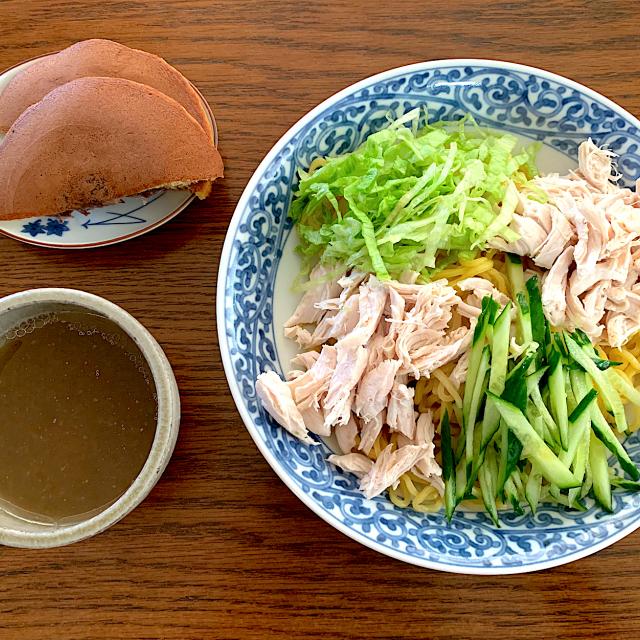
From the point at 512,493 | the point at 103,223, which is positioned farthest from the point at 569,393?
the point at 103,223

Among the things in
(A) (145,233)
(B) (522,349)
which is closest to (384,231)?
(B) (522,349)

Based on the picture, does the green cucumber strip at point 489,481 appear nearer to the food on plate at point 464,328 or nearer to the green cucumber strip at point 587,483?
the food on plate at point 464,328

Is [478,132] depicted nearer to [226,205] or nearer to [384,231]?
[384,231]

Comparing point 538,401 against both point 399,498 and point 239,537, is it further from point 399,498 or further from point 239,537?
point 239,537

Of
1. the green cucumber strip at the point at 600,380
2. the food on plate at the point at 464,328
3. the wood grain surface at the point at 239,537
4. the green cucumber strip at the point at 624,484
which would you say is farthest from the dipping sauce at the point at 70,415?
the green cucumber strip at the point at 624,484

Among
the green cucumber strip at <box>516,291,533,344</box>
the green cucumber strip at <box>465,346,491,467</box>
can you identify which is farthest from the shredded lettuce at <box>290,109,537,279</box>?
the green cucumber strip at <box>465,346,491,467</box>

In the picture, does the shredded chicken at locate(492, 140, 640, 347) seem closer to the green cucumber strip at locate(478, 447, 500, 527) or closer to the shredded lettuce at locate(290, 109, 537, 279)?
the shredded lettuce at locate(290, 109, 537, 279)
